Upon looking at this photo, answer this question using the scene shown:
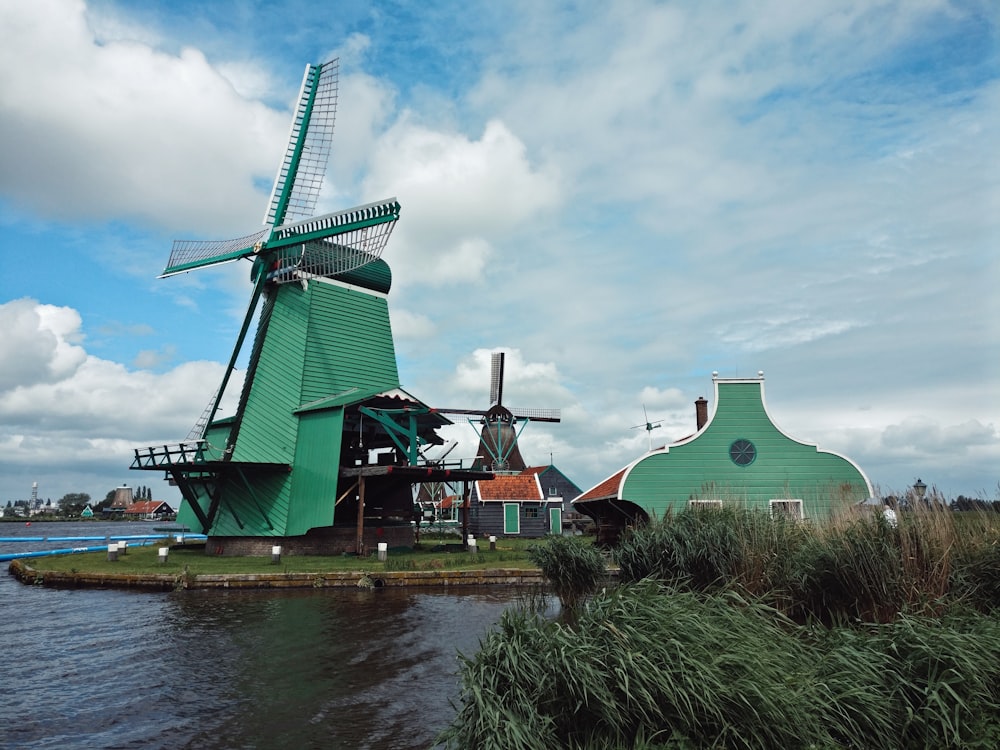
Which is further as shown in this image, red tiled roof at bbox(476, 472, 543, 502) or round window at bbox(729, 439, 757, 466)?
red tiled roof at bbox(476, 472, 543, 502)

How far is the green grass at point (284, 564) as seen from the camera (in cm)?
1983

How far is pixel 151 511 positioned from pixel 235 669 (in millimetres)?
127258

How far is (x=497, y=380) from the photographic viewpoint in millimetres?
46812

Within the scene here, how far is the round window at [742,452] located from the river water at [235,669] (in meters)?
10.9

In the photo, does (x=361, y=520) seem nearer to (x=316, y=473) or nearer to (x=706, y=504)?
(x=316, y=473)

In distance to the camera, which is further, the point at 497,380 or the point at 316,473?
the point at 497,380

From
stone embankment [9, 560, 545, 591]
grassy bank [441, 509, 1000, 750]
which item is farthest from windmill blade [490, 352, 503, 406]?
grassy bank [441, 509, 1000, 750]

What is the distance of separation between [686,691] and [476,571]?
48.1 feet

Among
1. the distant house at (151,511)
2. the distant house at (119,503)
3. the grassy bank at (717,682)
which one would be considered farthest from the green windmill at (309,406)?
the distant house at (119,503)

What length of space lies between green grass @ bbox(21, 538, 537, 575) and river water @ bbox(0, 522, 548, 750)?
2584 mm

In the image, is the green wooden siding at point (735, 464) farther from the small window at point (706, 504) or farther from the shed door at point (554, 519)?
the shed door at point (554, 519)

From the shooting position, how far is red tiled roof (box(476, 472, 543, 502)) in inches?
1570

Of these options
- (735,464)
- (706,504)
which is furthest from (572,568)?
(735,464)

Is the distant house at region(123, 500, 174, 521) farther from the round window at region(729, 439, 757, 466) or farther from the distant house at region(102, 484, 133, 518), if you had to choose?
the round window at region(729, 439, 757, 466)
